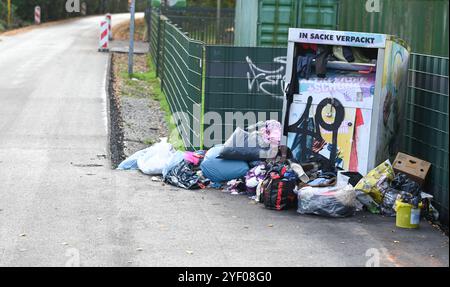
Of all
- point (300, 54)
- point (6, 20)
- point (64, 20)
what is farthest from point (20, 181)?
point (64, 20)

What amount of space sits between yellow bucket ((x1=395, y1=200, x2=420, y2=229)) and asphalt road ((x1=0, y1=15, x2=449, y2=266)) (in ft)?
0.36

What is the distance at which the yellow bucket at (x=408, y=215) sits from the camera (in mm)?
8328

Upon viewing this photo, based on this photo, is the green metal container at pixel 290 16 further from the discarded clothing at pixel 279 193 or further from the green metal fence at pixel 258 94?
the discarded clothing at pixel 279 193

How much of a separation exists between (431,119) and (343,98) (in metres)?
1.10

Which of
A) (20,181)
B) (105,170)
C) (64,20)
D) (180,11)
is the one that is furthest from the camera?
(64,20)

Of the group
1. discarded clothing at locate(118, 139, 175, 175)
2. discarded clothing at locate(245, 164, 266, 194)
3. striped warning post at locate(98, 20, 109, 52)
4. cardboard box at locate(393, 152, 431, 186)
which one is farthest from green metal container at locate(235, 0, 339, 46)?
striped warning post at locate(98, 20, 109, 52)

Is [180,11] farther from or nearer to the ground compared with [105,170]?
farther from the ground

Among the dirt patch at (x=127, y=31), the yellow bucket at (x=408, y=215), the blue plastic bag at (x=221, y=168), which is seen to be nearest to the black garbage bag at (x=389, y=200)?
the yellow bucket at (x=408, y=215)

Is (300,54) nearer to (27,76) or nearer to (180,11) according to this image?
(27,76)

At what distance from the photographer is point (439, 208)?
8719 mm

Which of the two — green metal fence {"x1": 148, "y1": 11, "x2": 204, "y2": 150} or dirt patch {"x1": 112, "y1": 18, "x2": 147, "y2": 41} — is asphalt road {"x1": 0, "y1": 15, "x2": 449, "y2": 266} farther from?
dirt patch {"x1": 112, "y1": 18, "x2": 147, "y2": 41}

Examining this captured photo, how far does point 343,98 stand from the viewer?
957 centimetres

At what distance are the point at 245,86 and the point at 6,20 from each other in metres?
42.2

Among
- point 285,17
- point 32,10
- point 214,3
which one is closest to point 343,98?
point 285,17
